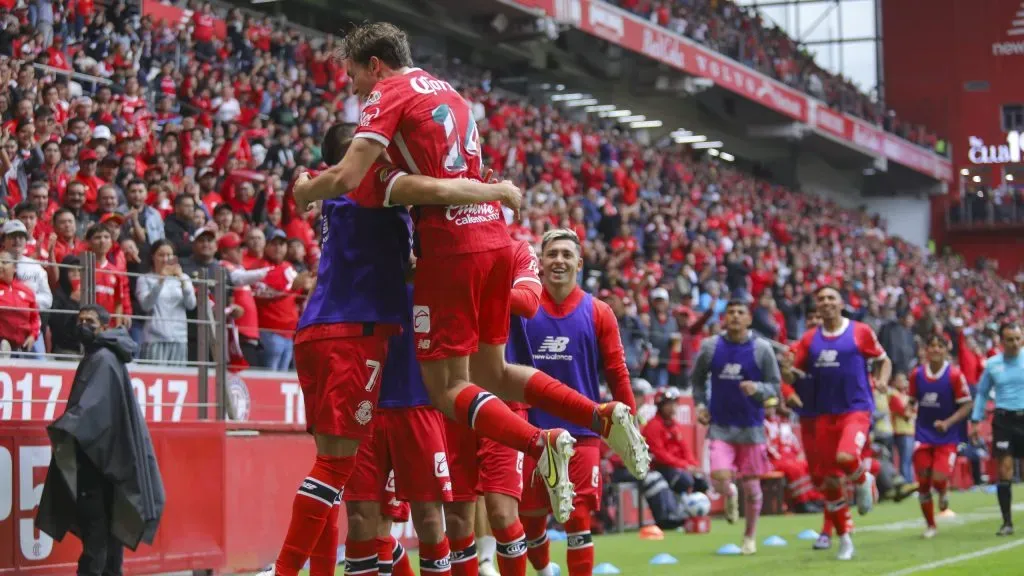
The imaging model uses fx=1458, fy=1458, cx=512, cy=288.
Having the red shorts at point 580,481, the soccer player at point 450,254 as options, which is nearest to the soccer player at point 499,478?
the red shorts at point 580,481

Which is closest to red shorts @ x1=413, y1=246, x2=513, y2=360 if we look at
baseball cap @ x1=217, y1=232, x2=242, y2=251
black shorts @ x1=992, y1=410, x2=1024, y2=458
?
baseball cap @ x1=217, y1=232, x2=242, y2=251

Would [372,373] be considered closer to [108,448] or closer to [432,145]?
[432,145]

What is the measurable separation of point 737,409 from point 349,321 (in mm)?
7828

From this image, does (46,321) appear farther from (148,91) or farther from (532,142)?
(532,142)

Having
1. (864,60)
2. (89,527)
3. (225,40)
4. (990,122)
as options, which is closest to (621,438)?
(89,527)

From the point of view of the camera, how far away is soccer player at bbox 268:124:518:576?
20.4 feet

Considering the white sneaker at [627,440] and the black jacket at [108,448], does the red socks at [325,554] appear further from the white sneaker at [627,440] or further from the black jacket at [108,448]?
the black jacket at [108,448]

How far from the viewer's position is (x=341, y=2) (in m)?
28.5

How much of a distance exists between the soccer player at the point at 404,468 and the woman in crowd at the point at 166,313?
4552 millimetres

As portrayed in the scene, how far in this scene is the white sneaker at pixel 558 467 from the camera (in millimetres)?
6094

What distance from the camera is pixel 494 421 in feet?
20.5

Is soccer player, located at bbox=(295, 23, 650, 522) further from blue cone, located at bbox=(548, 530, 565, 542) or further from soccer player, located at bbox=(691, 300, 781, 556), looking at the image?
blue cone, located at bbox=(548, 530, 565, 542)

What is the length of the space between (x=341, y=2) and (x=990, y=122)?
32549mm

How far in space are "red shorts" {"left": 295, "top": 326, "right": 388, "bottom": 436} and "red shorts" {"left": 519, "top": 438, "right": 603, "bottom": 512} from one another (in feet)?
7.53
